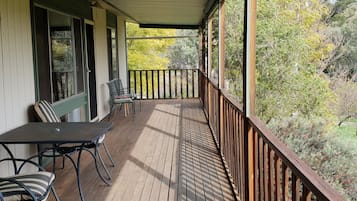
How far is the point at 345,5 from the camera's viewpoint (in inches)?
129

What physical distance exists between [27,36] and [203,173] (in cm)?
251

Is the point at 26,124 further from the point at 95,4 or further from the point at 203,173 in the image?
the point at 95,4

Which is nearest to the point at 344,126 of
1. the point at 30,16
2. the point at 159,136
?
the point at 159,136

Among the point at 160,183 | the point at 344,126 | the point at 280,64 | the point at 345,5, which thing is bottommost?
the point at 160,183

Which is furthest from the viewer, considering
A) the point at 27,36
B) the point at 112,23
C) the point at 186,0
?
the point at 112,23

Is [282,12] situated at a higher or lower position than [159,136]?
higher

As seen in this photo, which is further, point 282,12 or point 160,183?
point 282,12

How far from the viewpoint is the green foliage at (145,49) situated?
13414 millimetres

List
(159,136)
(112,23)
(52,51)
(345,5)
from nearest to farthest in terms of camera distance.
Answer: (345,5) < (52,51) < (159,136) < (112,23)

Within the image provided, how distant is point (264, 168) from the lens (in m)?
2.27

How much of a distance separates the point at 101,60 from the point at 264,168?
596cm

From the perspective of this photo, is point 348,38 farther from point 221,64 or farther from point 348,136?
point 221,64

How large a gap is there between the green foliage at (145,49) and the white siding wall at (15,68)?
9333 millimetres

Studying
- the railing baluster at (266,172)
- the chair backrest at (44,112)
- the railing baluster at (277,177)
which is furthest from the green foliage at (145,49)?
the railing baluster at (277,177)
